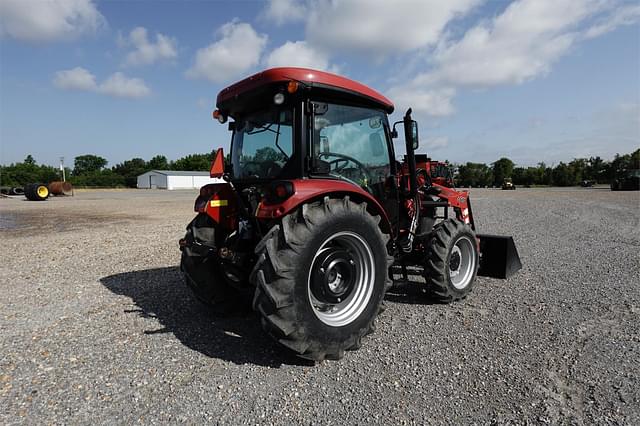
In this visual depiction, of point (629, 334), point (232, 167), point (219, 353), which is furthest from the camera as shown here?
point (232, 167)

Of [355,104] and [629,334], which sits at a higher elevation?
[355,104]

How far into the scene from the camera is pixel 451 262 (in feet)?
15.3

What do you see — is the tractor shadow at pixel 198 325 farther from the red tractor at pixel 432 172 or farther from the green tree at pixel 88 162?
the green tree at pixel 88 162

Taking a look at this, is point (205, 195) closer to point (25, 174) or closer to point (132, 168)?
point (25, 174)

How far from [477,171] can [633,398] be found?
289 ft

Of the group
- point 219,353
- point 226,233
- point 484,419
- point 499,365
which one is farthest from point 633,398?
point 226,233

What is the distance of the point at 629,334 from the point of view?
3496 millimetres

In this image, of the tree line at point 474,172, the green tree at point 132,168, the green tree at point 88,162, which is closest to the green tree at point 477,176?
the tree line at point 474,172

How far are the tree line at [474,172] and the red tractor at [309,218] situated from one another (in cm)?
4875

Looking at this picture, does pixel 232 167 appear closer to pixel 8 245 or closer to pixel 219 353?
pixel 219 353

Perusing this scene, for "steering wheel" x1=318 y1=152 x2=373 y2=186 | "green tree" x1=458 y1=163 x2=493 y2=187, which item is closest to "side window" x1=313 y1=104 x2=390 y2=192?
"steering wheel" x1=318 y1=152 x2=373 y2=186

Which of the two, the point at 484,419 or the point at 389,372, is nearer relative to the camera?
the point at 484,419

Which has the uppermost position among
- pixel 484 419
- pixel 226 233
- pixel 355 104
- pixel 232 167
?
pixel 355 104

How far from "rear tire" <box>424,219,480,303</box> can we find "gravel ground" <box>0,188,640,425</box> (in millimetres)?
198
